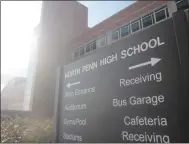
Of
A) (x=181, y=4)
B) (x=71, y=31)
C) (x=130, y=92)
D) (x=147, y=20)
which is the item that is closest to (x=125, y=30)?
(x=147, y=20)

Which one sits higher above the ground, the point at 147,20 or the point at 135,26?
the point at 147,20

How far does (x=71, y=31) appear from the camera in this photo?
26.3 meters

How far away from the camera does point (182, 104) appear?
1340 millimetres

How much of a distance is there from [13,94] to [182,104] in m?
42.5

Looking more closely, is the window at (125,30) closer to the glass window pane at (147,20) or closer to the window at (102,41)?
the glass window pane at (147,20)

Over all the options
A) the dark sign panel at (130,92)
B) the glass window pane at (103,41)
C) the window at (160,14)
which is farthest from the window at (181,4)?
the dark sign panel at (130,92)

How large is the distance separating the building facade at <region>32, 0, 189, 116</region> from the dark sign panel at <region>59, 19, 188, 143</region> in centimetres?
1074

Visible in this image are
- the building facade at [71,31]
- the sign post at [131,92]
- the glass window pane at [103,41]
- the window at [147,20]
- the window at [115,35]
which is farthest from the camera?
the glass window pane at [103,41]

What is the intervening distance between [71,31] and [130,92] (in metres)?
25.5

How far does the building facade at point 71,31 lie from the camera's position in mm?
14737

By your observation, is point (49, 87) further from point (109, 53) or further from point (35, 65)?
point (109, 53)

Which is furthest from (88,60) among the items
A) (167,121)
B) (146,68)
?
(167,121)

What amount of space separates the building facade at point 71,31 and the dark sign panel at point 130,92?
10741mm

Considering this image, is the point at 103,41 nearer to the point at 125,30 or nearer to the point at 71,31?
the point at 125,30
